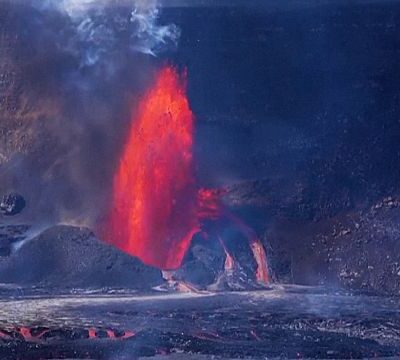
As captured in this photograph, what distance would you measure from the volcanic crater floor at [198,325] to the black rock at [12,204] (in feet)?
9.13

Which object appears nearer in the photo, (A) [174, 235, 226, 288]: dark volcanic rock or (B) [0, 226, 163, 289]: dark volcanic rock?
(B) [0, 226, 163, 289]: dark volcanic rock

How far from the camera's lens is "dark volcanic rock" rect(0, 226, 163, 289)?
1408 cm

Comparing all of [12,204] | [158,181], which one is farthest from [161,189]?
[12,204]

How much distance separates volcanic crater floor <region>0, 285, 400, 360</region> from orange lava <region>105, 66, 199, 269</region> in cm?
226

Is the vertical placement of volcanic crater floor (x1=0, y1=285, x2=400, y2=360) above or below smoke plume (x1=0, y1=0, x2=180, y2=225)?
below

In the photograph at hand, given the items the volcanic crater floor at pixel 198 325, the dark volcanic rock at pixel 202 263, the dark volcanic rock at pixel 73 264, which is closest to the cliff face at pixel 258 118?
the dark volcanic rock at pixel 202 263

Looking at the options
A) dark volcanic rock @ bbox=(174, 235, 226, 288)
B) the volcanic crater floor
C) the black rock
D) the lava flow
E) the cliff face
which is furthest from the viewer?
the black rock

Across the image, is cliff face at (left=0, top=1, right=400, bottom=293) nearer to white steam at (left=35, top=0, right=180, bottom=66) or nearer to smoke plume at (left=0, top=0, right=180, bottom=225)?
smoke plume at (left=0, top=0, right=180, bottom=225)

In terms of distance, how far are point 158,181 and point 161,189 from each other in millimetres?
200

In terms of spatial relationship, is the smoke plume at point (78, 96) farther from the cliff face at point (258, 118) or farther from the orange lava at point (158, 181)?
the orange lava at point (158, 181)

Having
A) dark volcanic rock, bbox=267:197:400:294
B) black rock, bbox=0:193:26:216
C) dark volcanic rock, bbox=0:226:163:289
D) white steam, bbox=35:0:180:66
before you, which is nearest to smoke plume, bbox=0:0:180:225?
white steam, bbox=35:0:180:66

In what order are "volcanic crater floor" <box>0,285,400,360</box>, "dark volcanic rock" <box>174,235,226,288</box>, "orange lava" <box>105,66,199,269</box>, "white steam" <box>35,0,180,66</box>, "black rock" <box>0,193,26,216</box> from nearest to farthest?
"volcanic crater floor" <box>0,285,400,360</box> → "dark volcanic rock" <box>174,235,226,288</box> → "orange lava" <box>105,66,199,269</box> → "white steam" <box>35,0,180,66</box> → "black rock" <box>0,193,26,216</box>

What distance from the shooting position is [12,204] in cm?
1644

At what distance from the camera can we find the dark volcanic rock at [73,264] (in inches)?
554
